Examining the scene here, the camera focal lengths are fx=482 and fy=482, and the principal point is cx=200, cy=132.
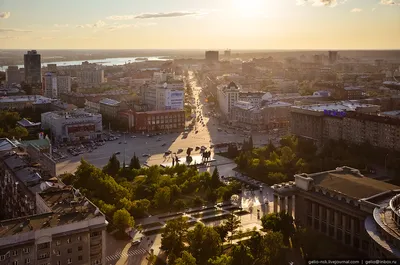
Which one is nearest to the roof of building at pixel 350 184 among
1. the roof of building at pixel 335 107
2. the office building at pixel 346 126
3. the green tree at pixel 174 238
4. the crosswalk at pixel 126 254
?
the green tree at pixel 174 238

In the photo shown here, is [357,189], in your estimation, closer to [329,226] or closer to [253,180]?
[329,226]

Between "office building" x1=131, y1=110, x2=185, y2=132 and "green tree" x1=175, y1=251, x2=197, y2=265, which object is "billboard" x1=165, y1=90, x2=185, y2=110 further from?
"green tree" x1=175, y1=251, x2=197, y2=265

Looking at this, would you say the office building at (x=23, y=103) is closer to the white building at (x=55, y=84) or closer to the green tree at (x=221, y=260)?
the white building at (x=55, y=84)

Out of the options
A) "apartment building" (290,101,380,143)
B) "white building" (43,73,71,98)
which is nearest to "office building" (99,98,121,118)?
"apartment building" (290,101,380,143)

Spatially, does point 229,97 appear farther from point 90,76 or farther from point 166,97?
point 90,76

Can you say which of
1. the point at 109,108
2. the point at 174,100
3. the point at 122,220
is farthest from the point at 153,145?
the point at 122,220

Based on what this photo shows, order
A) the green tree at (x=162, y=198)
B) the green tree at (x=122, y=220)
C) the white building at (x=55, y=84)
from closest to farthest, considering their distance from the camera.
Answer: the green tree at (x=122, y=220)
the green tree at (x=162, y=198)
the white building at (x=55, y=84)

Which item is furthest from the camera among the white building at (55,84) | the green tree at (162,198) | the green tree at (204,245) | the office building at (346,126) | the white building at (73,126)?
the white building at (55,84)
